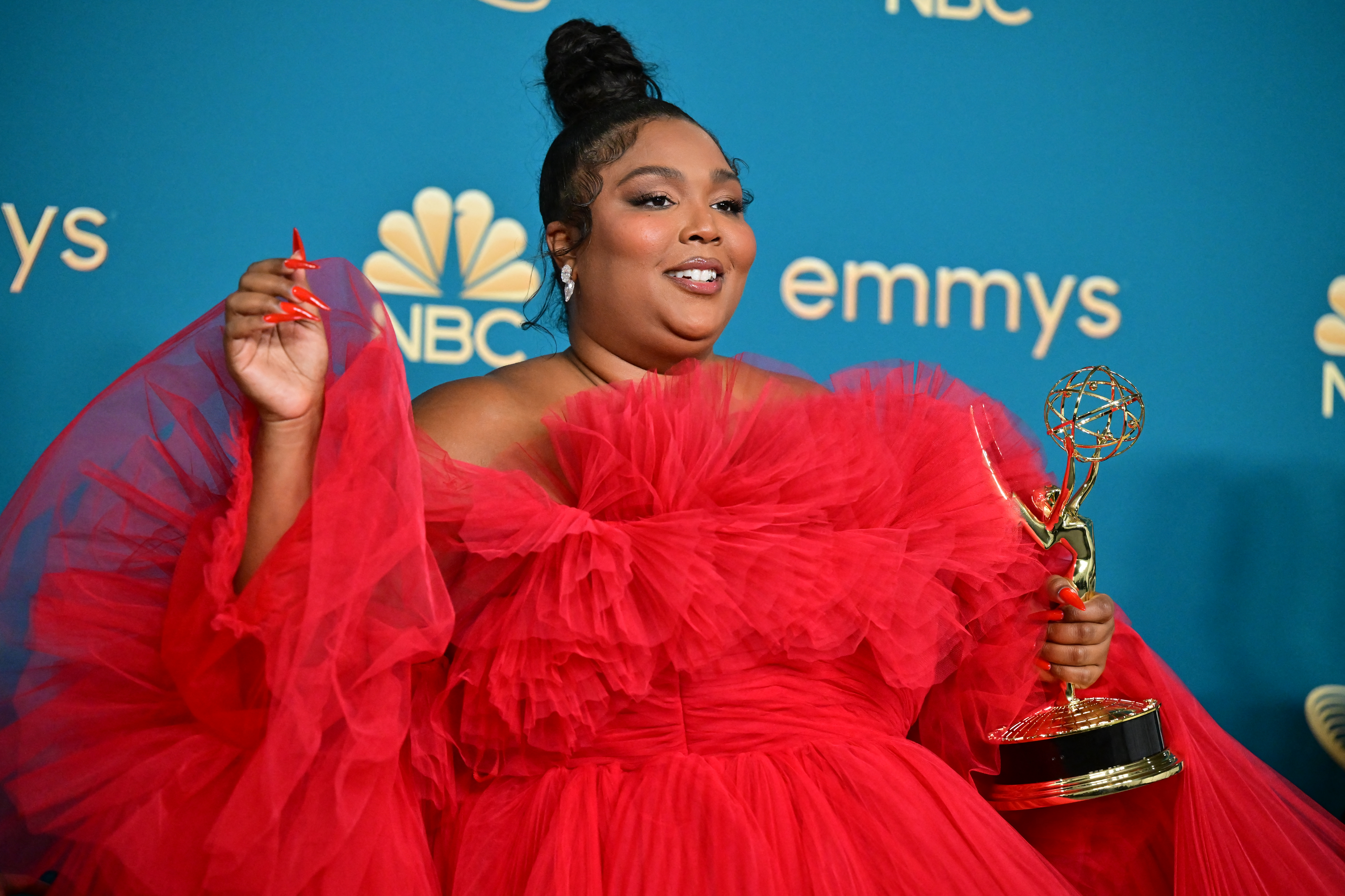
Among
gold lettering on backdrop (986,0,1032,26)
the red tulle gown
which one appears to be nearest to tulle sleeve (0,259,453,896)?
the red tulle gown

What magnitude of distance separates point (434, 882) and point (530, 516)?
0.33 m

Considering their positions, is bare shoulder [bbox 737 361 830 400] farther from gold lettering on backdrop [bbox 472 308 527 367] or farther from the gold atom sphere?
gold lettering on backdrop [bbox 472 308 527 367]

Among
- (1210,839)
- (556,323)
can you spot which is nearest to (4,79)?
(556,323)

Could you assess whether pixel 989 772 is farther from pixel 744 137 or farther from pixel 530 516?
pixel 744 137

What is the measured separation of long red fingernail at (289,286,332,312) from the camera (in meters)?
1.03

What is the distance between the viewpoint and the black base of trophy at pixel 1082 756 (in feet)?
3.87

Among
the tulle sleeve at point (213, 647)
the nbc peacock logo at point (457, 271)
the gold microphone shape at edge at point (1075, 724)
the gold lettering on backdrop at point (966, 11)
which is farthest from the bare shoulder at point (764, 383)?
the gold lettering on backdrop at point (966, 11)

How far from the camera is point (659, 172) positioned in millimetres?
1401

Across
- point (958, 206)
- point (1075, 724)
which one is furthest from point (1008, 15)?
point (1075, 724)

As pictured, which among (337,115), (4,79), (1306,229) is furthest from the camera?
(1306,229)

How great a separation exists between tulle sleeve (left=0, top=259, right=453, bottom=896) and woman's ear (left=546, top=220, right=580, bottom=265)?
42 cm

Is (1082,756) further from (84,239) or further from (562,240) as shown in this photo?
(84,239)

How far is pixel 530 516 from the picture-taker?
40.8 inches

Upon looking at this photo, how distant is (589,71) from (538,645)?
0.88m
